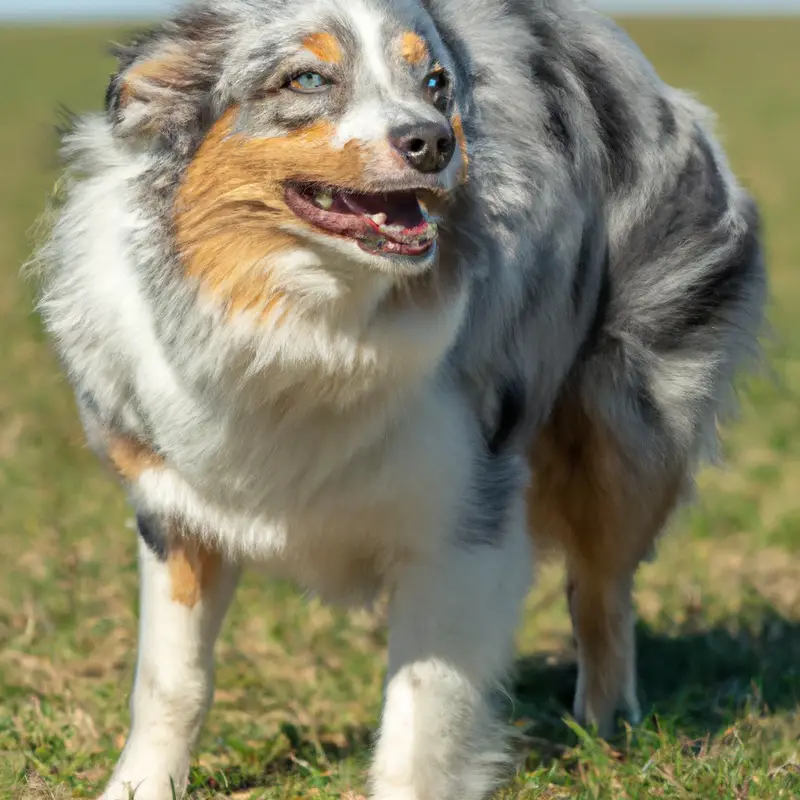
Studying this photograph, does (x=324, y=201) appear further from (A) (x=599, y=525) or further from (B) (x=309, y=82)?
(A) (x=599, y=525)

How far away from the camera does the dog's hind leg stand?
4.61 meters

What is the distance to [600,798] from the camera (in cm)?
414

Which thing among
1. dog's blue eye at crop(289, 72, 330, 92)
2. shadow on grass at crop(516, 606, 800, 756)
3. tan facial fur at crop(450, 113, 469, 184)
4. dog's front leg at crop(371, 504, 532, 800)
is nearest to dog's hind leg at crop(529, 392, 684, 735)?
shadow on grass at crop(516, 606, 800, 756)

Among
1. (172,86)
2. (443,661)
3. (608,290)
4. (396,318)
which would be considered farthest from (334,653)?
(172,86)

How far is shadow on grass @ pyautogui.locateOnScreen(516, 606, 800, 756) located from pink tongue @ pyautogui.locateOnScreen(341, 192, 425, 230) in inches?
82.3

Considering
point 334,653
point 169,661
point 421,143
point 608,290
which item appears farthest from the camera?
point 334,653

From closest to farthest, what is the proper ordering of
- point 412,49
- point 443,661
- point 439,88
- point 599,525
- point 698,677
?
point 412,49 < point 439,88 < point 443,661 < point 599,525 < point 698,677

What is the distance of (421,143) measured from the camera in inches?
128

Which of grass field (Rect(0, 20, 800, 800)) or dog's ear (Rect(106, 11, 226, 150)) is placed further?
grass field (Rect(0, 20, 800, 800))

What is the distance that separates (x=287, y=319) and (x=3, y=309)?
856 cm

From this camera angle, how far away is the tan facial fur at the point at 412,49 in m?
3.48

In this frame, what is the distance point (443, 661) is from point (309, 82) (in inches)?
65.1

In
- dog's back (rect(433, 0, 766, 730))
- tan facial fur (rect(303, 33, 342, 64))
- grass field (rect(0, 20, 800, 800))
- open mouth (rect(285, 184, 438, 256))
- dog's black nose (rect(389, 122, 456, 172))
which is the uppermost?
tan facial fur (rect(303, 33, 342, 64))

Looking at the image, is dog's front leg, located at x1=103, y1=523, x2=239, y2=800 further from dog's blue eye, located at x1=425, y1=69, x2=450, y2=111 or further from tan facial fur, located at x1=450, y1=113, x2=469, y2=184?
dog's blue eye, located at x1=425, y1=69, x2=450, y2=111
